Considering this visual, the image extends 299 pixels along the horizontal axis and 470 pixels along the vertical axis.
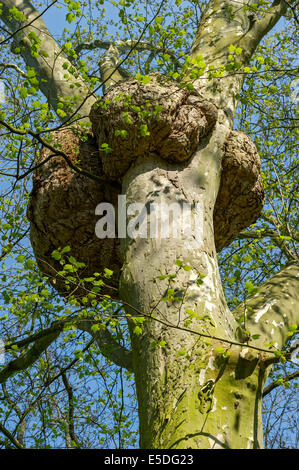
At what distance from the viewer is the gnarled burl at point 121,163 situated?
3812 millimetres

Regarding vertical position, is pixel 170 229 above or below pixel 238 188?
below

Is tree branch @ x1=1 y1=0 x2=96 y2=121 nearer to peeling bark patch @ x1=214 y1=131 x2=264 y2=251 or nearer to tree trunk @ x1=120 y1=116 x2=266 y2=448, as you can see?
peeling bark patch @ x1=214 y1=131 x2=264 y2=251

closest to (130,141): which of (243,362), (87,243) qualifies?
(87,243)

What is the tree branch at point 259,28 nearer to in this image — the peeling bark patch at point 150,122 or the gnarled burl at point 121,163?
the gnarled burl at point 121,163

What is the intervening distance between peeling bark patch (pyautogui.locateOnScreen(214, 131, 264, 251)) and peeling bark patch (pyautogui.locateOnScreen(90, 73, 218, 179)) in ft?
1.04

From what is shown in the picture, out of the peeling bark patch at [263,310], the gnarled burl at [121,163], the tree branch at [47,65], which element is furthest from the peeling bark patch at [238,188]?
the tree branch at [47,65]

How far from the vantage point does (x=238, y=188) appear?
14.0 feet

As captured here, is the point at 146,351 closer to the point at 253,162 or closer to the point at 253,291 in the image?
the point at 253,291

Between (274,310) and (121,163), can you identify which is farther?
(121,163)

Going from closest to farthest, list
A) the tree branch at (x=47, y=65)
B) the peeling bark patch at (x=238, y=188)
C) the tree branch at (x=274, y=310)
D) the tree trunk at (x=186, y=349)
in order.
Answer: the tree trunk at (x=186, y=349) < the tree branch at (x=274, y=310) < the peeling bark patch at (x=238, y=188) < the tree branch at (x=47, y=65)

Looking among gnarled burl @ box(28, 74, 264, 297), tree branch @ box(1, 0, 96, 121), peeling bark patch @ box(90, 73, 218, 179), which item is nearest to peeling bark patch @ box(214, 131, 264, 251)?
gnarled burl @ box(28, 74, 264, 297)

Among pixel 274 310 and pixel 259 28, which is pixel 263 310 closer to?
pixel 274 310

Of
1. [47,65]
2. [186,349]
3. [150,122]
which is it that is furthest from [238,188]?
[47,65]

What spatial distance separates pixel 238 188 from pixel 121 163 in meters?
1.05
